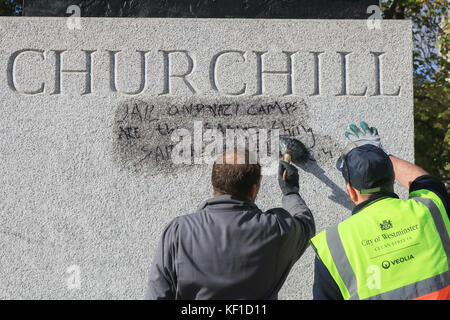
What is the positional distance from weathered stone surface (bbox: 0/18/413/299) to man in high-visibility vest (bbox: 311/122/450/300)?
1.39m

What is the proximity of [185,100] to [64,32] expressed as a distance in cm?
106

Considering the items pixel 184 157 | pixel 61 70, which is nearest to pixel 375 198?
pixel 184 157

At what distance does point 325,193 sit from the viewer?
3.44 m

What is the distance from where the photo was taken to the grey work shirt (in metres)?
2.00

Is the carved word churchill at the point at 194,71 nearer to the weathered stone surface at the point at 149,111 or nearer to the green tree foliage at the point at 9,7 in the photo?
the weathered stone surface at the point at 149,111

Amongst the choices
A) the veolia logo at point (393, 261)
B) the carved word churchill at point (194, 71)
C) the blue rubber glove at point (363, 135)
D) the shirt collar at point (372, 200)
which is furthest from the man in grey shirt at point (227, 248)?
the carved word churchill at point (194, 71)

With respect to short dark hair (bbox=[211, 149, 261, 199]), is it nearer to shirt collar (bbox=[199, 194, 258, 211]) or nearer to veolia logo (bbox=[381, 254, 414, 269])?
shirt collar (bbox=[199, 194, 258, 211])

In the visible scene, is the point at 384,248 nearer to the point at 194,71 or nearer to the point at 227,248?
the point at 227,248

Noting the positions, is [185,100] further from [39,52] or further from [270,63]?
[39,52]

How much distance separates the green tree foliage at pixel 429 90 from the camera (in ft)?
24.5

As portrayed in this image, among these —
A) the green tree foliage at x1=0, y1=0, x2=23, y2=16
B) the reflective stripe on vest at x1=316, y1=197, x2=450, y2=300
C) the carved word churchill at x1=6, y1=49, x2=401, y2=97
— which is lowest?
the reflective stripe on vest at x1=316, y1=197, x2=450, y2=300

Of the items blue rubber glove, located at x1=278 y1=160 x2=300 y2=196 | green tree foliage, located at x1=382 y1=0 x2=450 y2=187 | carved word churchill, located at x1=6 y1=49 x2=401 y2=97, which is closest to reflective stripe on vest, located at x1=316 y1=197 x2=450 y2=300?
blue rubber glove, located at x1=278 y1=160 x2=300 y2=196

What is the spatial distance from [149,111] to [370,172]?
1944 millimetres
